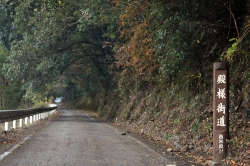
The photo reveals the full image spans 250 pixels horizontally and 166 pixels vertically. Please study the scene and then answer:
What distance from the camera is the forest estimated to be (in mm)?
8883

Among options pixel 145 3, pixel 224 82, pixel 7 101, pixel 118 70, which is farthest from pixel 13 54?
pixel 7 101

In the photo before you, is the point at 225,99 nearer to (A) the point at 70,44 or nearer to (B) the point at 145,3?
(B) the point at 145,3

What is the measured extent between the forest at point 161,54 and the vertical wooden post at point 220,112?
0.23 metres

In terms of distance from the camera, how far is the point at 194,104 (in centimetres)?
1112

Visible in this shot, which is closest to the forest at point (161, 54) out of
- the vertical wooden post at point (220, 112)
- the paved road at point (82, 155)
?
the vertical wooden post at point (220, 112)

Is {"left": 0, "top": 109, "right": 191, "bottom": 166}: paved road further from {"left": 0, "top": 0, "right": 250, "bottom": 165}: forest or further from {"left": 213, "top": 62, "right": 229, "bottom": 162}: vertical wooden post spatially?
{"left": 0, "top": 0, "right": 250, "bottom": 165}: forest

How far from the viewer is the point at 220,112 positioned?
7.38 meters

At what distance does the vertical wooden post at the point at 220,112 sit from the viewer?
726 centimetres

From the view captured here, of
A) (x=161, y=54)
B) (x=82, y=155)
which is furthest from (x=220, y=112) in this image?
(x=161, y=54)

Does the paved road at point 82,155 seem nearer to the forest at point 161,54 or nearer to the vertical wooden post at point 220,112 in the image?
the vertical wooden post at point 220,112

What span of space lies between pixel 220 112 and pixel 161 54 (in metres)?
5.41

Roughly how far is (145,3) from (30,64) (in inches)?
551

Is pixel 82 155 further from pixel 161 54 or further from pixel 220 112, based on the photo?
pixel 161 54

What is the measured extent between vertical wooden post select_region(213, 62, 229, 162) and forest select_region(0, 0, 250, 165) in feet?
0.76
